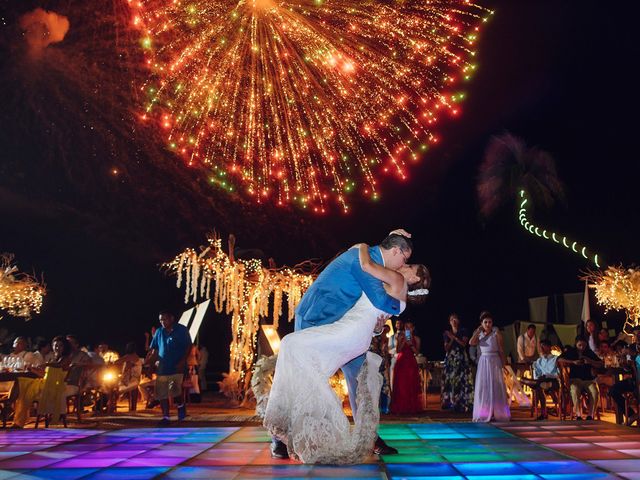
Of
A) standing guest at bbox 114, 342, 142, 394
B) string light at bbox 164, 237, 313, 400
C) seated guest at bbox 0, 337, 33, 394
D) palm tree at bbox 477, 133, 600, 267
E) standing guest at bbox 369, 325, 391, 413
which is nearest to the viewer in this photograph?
seated guest at bbox 0, 337, 33, 394

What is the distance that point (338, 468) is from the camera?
3943 millimetres

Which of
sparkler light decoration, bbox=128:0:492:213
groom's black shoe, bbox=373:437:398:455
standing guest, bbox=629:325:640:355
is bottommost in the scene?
groom's black shoe, bbox=373:437:398:455

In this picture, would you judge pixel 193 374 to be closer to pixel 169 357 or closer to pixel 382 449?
pixel 169 357

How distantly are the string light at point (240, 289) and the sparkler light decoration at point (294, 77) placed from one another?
1.94 meters

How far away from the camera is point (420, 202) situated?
28359 millimetres

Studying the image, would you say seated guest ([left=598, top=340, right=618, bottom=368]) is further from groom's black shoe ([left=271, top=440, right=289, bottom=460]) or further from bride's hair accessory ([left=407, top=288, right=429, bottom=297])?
groom's black shoe ([left=271, top=440, right=289, bottom=460])

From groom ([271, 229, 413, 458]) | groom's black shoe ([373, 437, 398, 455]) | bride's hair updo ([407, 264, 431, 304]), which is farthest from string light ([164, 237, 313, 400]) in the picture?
groom's black shoe ([373, 437, 398, 455])

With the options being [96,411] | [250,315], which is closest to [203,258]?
[250,315]

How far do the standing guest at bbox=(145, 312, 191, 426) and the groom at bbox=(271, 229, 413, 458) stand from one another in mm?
4623

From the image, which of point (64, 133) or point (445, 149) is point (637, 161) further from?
point (64, 133)

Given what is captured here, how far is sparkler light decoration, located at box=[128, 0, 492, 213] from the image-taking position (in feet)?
32.8

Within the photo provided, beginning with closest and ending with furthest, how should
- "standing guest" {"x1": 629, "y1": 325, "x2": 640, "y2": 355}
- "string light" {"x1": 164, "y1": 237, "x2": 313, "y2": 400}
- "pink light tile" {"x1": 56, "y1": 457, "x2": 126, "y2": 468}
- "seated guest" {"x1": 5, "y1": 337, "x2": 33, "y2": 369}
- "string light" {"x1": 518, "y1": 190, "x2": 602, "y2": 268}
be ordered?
"pink light tile" {"x1": 56, "y1": 457, "x2": 126, "y2": 468} < "standing guest" {"x1": 629, "y1": 325, "x2": 640, "y2": 355} < "seated guest" {"x1": 5, "y1": 337, "x2": 33, "y2": 369} < "string light" {"x1": 164, "y1": 237, "x2": 313, "y2": 400} < "string light" {"x1": 518, "y1": 190, "x2": 602, "y2": 268}

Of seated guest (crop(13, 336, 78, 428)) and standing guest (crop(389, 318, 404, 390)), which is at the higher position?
standing guest (crop(389, 318, 404, 390))

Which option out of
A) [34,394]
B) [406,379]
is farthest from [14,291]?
[406,379]
